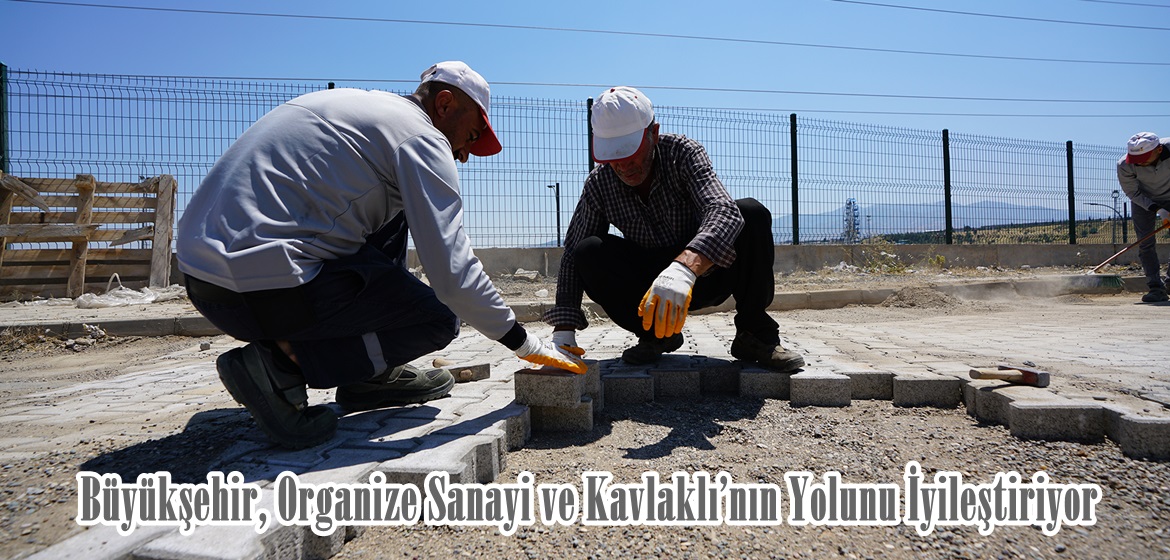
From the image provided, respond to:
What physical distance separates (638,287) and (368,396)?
1326 mm

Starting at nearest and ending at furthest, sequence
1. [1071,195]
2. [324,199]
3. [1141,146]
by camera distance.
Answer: [324,199] < [1141,146] < [1071,195]

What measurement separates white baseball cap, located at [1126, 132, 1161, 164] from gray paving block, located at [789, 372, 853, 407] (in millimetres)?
7023

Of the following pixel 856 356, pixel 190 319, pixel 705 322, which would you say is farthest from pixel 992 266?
pixel 190 319

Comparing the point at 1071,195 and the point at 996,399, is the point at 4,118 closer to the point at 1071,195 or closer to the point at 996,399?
the point at 996,399

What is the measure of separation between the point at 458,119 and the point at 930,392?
2398 mm

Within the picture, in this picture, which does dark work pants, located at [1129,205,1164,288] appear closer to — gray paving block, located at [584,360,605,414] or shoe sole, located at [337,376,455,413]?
gray paving block, located at [584,360,605,414]

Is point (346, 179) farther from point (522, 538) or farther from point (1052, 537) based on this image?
point (1052, 537)

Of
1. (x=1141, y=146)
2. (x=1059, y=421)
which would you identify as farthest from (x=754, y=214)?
(x=1141, y=146)

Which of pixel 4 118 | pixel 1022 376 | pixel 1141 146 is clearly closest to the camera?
pixel 1022 376

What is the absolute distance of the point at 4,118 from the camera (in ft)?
27.1

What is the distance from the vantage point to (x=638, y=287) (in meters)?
3.16

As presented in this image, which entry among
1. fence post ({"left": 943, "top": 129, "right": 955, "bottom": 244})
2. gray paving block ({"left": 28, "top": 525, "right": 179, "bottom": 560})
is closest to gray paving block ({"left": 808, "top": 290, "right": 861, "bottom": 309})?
fence post ({"left": 943, "top": 129, "right": 955, "bottom": 244})

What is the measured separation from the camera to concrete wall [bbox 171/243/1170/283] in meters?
9.15

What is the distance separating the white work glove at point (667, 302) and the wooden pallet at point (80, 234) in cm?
839
